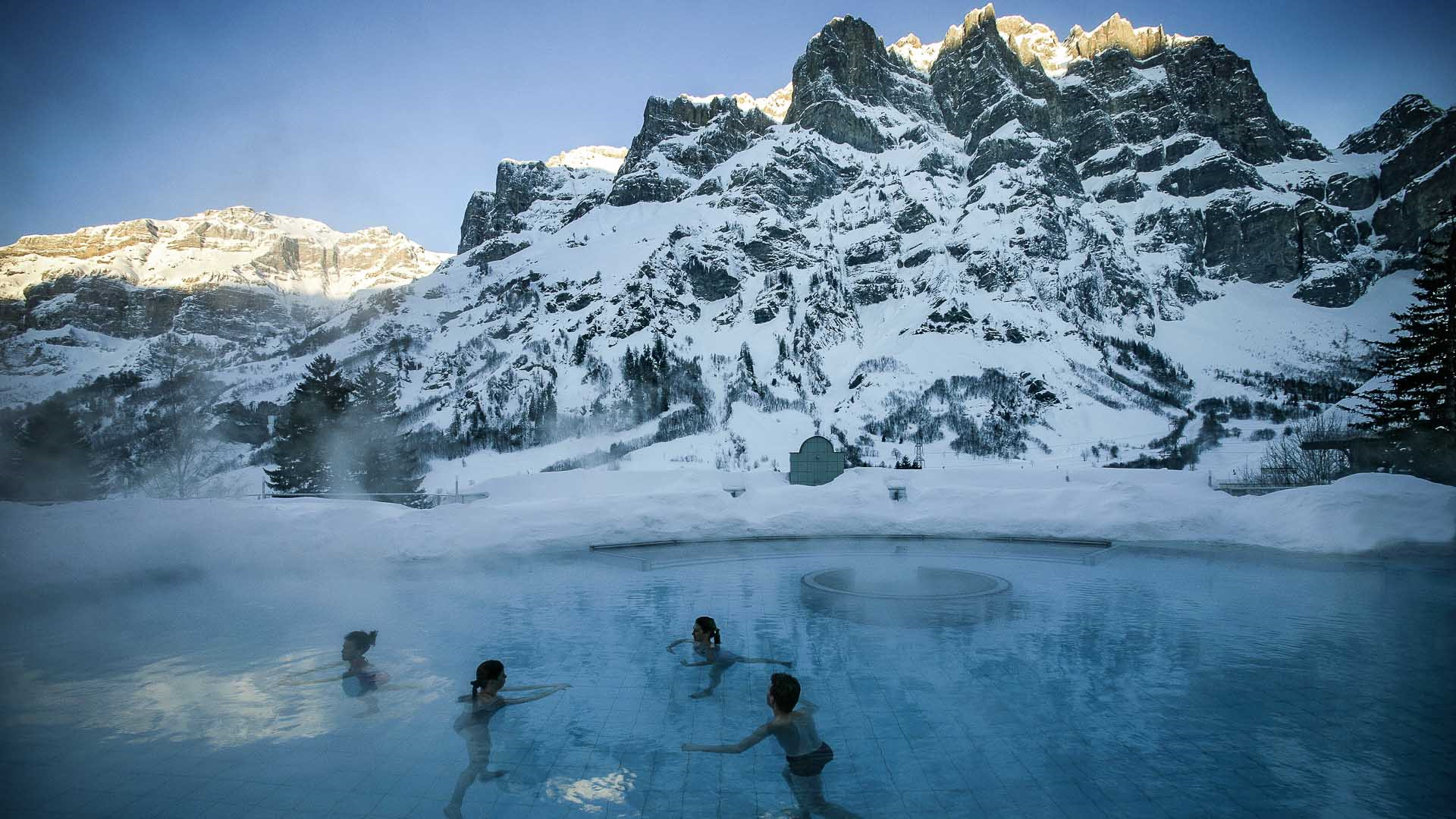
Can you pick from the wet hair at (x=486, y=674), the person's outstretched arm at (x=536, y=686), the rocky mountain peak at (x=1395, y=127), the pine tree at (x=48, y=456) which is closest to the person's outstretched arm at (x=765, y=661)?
the person's outstretched arm at (x=536, y=686)

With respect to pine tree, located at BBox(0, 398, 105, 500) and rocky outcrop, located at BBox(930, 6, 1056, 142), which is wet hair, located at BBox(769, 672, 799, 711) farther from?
rocky outcrop, located at BBox(930, 6, 1056, 142)

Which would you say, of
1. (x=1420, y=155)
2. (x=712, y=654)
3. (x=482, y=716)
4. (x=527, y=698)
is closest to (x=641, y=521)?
(x=712, y=654)

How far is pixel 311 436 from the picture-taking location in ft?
104

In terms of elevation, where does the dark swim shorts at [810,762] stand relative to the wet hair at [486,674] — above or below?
below

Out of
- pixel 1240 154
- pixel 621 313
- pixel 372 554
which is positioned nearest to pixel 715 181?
pixel 621 313

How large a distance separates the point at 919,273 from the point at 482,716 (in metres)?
135

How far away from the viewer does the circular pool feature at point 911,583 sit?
1184 centimetres

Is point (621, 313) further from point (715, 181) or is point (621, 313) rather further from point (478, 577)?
point (478, 577)

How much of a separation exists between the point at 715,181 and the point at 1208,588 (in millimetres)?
162659

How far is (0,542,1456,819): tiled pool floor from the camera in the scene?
4.96 meters

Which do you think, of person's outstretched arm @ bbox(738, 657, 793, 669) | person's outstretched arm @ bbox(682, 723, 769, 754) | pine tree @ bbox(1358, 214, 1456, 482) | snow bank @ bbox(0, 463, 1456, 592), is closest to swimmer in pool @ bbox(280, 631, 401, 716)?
person's outstretched arm @ bbox(682, 723, 769, 754)

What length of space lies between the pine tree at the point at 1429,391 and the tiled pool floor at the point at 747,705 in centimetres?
2072

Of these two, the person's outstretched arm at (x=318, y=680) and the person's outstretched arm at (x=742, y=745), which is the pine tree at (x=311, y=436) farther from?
the person's outstretched arm at (x=742, y=745)

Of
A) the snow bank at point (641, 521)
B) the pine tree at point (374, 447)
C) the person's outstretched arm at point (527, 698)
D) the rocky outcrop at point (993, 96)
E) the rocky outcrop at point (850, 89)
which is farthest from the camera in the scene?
the rocky outcrop at point (993, 96)
